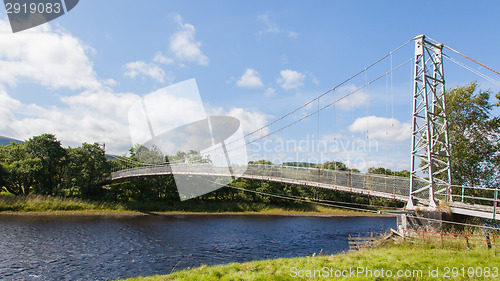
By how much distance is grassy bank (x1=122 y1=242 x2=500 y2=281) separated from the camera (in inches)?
254

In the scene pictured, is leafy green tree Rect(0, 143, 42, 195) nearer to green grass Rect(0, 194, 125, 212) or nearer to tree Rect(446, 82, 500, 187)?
green grass Rect(0, 194, 125, 212)

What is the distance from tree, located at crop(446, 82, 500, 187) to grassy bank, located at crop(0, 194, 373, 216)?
76.3ft

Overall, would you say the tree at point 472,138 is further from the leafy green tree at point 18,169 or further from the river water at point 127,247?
the leafy green tree at point 18,169

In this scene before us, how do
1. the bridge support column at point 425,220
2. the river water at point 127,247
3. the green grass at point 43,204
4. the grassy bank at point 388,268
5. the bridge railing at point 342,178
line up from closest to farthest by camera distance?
the grassy bank at point 388,268, the bridge support column at point 425,220, the river water at point 127,247, the bridge railing at point 342,178, the green grass at point 43,204

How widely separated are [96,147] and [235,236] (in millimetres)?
25906

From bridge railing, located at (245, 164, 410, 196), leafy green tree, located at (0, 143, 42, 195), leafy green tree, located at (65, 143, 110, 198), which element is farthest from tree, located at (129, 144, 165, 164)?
bridge railing, located at (245, 164, 410, 196)

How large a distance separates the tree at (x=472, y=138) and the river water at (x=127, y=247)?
27.9 ft

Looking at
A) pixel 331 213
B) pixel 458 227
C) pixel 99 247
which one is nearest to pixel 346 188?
pixel 458 227

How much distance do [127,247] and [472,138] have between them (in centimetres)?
2096

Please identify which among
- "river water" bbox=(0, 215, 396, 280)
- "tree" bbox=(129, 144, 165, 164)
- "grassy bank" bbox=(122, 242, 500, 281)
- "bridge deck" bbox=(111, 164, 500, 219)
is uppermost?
"tree" bbox=(129, 144, 165, 164)

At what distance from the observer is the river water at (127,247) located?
11523 millimetres

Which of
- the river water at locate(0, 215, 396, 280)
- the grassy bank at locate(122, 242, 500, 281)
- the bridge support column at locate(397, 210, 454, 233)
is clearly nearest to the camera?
the grassy bank at locate(122, 242, 500, 281)

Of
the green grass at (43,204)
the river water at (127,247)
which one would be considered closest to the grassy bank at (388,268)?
the river water at (127,247)

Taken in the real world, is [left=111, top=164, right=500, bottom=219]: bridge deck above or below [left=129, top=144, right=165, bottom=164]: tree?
below
